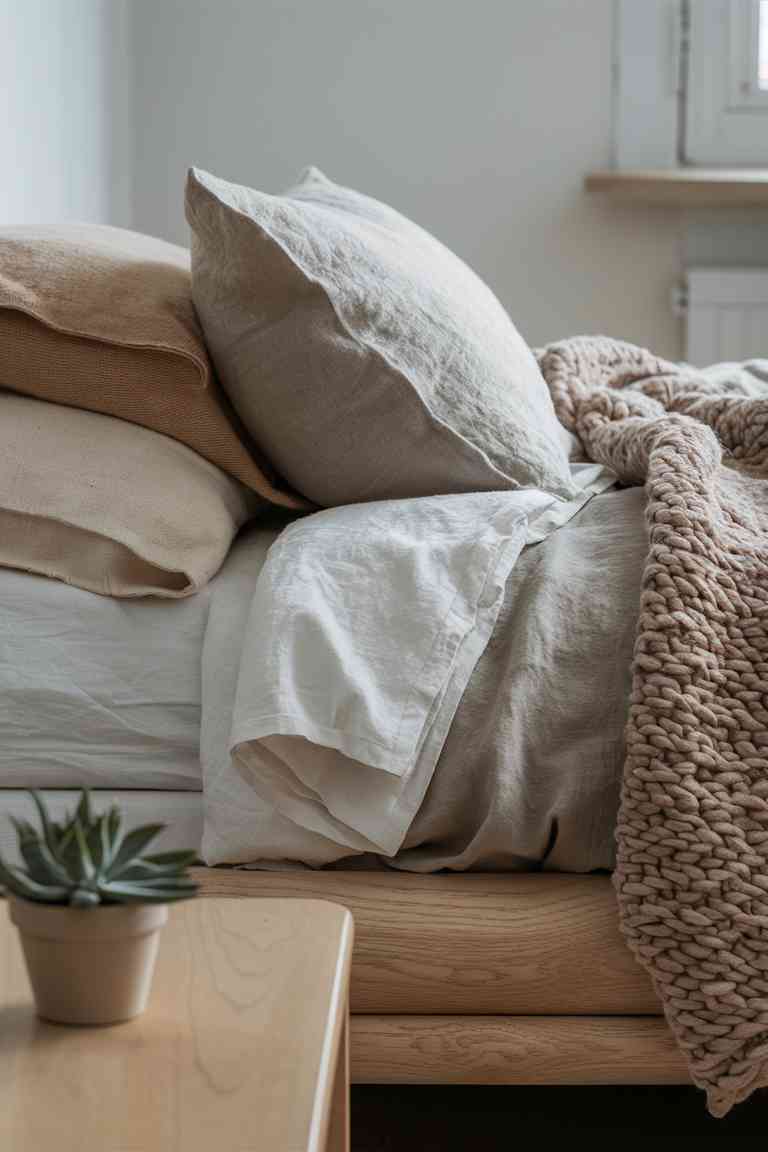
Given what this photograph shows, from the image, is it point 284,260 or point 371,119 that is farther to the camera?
point 371,119

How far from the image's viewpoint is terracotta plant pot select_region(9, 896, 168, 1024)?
557mm

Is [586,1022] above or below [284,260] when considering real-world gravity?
below

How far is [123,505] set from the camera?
1.10m

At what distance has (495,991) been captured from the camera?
985 millimetres

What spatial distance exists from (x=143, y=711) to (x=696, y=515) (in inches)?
16.8

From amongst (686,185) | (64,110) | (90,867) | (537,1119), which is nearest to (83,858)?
(90,867)

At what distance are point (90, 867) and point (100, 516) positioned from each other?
0.56 meters

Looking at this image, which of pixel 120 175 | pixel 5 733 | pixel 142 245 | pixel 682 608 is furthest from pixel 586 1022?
pixel 120 175

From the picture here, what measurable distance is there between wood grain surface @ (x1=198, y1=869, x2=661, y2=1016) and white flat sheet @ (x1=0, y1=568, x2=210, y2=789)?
12cm

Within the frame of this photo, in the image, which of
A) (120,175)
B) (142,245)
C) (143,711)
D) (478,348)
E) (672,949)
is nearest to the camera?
(672,949)

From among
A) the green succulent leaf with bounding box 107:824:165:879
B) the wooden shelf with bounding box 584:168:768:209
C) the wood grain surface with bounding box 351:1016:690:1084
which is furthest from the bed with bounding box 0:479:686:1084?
the wooden shelf with bounding box 584:168:768:209

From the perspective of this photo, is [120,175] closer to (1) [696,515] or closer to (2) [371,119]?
(2) [371,119]

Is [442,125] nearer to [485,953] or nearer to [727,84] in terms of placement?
[727,84]

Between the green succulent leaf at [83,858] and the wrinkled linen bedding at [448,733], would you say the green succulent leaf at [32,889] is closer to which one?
the green succulent leaf at [83,858]
